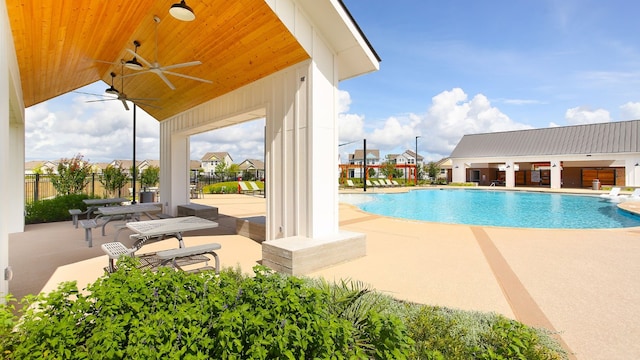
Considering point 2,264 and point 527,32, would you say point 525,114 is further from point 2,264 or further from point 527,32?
point 2,264

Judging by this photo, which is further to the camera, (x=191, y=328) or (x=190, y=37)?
(x=190, y=37)

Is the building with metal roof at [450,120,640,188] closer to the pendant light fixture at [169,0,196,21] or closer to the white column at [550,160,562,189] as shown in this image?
the white column at [550,160,562,189]

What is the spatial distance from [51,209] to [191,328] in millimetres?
11718

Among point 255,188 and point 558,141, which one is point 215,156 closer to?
point 255,188

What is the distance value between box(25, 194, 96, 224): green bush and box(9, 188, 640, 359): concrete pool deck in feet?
5.54

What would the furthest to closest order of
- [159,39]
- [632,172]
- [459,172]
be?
[459,172]
[632,172]
[159,39]

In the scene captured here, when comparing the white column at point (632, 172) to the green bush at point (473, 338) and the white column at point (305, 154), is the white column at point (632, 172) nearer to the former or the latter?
the white column at point (305, 154)

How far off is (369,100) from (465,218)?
10.5m

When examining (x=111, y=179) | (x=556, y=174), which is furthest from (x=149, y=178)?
(x=556, y=174)

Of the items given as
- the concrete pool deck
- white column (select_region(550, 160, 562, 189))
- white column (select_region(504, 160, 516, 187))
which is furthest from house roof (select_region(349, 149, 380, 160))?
the concrete pool deck

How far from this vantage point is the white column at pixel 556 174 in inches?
1147

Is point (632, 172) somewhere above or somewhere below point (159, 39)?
below

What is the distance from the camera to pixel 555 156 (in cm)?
2916

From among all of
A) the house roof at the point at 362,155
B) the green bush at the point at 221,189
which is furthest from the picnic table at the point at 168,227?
the house roof at the point at 362,155
